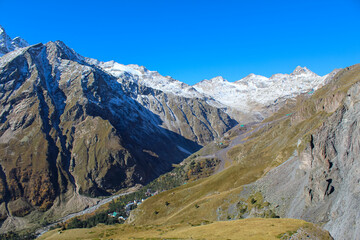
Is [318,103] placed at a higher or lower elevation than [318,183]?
higher

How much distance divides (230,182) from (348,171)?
84102 mm

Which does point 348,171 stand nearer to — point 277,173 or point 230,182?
point 277,173

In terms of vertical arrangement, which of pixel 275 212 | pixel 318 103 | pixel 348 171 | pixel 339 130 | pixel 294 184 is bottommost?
pixel 275 212

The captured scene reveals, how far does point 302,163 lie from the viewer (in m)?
75.3

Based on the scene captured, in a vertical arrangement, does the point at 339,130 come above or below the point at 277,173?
above

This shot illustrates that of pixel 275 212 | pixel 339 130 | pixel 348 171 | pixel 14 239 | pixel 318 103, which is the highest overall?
pixel 318 103

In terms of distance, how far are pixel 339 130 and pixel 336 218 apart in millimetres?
24661

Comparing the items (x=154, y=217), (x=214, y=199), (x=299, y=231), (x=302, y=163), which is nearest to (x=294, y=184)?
(x=302, y=163)

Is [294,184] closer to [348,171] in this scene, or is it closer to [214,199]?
[348,171]

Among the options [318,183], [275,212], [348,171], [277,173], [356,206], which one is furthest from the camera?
[277,173]

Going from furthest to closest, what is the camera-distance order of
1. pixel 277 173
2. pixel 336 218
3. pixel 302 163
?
pixel 277 173 < pixel 302 163 < pixel 336 218

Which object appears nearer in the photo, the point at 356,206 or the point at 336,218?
the point at 356,206

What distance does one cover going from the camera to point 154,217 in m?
123

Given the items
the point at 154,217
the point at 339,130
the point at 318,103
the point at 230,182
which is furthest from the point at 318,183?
the point at 318,103
